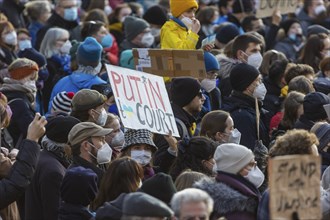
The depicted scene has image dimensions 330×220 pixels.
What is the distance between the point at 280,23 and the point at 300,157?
1091cm

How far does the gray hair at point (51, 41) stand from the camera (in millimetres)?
16734

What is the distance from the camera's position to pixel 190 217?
28.5 feet

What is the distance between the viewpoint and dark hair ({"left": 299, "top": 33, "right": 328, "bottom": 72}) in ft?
55.0

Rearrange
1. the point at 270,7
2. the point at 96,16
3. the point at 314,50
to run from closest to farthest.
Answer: the point at 314,50
the point at 96,16
the point at 270,7

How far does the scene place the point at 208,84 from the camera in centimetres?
1389

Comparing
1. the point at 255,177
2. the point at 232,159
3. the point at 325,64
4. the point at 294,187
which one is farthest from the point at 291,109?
the point at 294,187

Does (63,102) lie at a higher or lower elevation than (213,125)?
lower

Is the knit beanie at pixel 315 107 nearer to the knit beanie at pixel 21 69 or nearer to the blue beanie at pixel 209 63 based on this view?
the blue beanie at pixel 209 63

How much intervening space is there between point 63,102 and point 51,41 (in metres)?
3.48

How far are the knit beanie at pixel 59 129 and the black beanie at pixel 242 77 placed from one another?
2.65 m

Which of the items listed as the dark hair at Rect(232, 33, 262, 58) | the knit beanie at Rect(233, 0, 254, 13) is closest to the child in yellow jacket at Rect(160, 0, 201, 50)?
the dark hair at Rect(232, 33, 262, 58)

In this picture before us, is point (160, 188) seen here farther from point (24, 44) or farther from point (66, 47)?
point (24, 44)

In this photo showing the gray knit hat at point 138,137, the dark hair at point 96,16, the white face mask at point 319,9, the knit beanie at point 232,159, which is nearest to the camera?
the knit beanie at point 232,159

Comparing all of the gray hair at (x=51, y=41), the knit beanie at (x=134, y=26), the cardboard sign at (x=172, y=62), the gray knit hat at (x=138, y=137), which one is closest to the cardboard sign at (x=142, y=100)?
the gray knit hat at (x=138, y=137)
